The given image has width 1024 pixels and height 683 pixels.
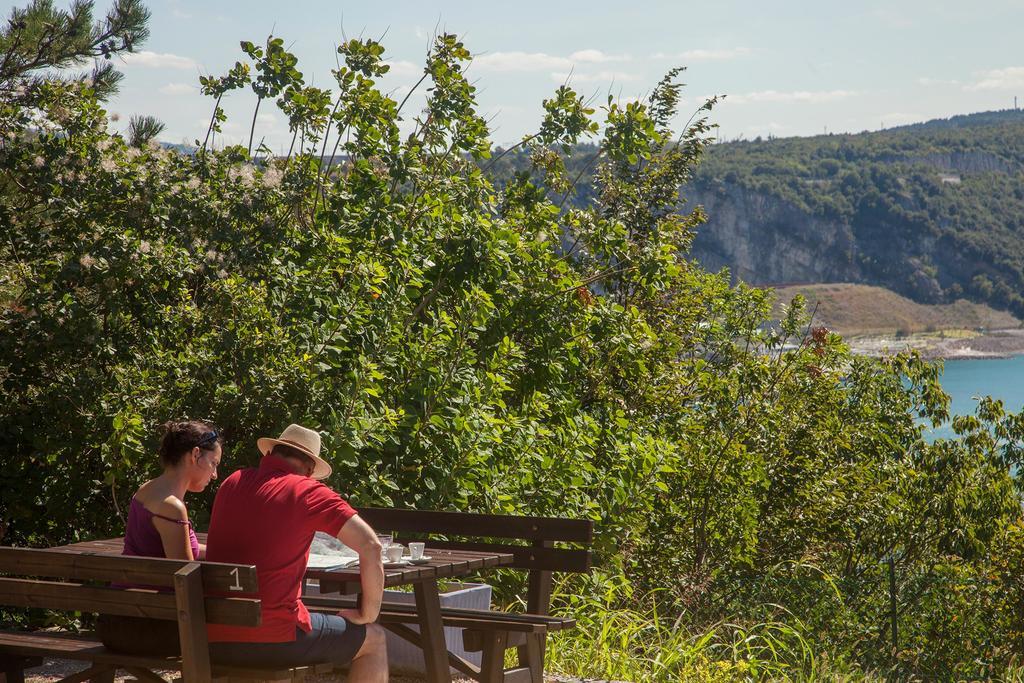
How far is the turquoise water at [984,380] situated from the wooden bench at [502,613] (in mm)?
62226

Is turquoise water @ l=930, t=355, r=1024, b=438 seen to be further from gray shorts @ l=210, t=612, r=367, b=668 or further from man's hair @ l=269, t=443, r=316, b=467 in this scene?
man's hair @ l=269, t=443, r=316, b=467

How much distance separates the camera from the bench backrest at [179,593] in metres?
2.88

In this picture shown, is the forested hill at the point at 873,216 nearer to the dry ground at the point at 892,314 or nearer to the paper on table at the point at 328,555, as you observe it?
the dry ground at the point at 892,314

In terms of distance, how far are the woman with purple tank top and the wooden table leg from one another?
78 centimetres

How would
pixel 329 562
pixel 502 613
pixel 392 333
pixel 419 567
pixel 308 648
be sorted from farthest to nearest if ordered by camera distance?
pixel 392 333
pixel 502 613
pixel 329 562
pixel 419 567
pixel 308 648

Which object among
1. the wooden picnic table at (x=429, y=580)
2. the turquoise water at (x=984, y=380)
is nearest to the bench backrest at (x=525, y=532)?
the wooden picnic table at (x=429, y=580)

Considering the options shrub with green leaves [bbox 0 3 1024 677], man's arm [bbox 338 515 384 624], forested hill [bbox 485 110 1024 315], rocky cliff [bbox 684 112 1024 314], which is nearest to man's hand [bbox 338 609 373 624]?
man's arm [bbox 338 515 384 624]

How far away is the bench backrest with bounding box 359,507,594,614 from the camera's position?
4223mm

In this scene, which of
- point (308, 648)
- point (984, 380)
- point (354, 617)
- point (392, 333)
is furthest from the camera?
point (984, 380)

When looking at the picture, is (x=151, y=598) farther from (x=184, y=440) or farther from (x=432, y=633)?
(x=432, y=633)

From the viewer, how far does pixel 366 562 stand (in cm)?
319

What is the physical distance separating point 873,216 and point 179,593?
118 metres

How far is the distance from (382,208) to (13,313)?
2065 millimetres

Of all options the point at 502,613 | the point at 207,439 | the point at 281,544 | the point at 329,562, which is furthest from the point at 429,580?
the point at 207,439
